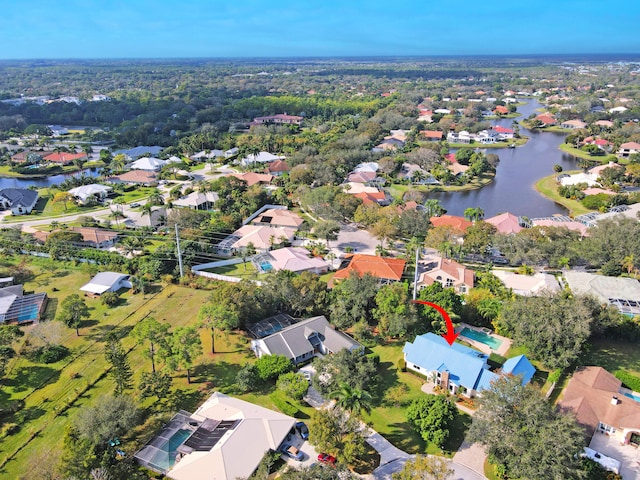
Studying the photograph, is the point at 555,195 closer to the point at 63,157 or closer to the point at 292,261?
the point at 292,261

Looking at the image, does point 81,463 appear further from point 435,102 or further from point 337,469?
point 435,102

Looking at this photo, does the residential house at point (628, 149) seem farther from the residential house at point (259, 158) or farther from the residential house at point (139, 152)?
the residential house at point (139, 152)

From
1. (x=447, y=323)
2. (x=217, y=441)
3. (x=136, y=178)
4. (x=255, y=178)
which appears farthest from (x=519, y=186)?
(x=217, y=441)

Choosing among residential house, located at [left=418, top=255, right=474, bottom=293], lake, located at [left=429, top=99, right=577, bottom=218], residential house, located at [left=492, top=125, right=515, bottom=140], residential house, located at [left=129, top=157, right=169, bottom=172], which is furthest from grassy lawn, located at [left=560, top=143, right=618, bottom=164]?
residential house, located at [left=129, top=157, right=169, bottom=172]

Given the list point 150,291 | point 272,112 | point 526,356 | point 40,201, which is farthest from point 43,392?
point 272,112

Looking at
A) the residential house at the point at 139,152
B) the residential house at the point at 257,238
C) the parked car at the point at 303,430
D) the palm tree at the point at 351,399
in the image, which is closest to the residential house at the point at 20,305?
the residential house at the point at 257,238
